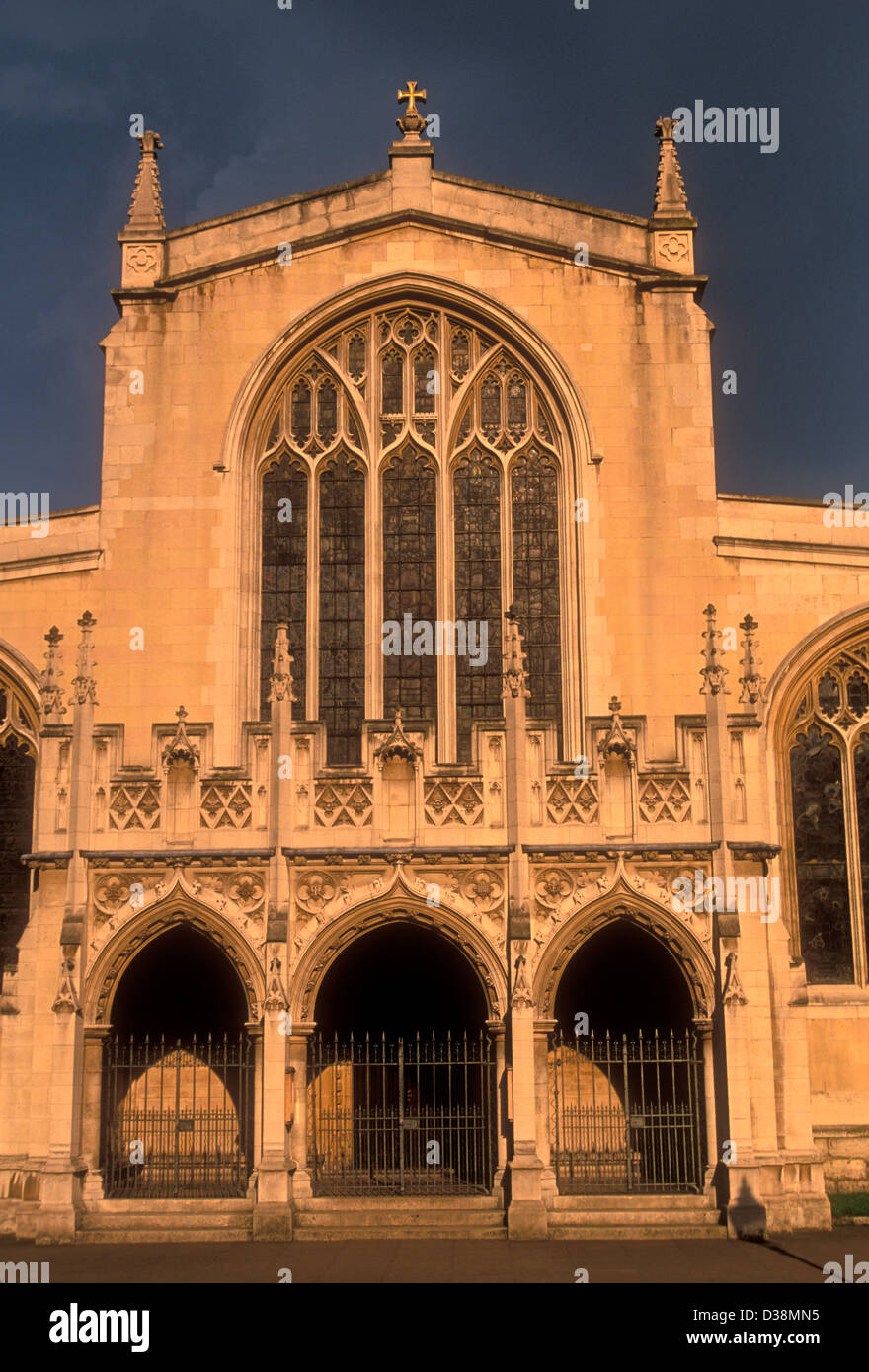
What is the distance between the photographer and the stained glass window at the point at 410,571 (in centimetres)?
2333

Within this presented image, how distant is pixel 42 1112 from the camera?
745 inches

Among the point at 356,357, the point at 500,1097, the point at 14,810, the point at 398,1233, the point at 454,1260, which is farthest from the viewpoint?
the point at 356,357

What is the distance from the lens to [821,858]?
22.6 metres

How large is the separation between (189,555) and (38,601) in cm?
238

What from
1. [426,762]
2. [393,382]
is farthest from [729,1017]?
[393,382]

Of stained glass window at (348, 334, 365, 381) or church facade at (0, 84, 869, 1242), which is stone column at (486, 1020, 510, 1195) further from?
stained glass window at (348, 334, 365, 381)

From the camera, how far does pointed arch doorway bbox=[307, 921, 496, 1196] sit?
19.5 meters

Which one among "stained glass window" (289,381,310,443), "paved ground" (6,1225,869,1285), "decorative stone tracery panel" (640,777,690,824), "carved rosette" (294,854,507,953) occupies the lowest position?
"paved ground" (6,1225,869,1285)

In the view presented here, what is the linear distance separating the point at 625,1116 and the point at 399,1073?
2949 millimetres

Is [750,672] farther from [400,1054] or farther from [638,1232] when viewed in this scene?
[638,1232]

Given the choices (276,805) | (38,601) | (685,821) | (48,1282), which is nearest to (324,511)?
(38,601)

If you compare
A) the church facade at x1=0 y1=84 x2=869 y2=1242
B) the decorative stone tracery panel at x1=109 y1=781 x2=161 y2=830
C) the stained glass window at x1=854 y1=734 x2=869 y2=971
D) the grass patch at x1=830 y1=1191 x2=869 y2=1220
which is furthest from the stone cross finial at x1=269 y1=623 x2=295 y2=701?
the grass patch at x1=830 y1=1191 x2=869 y2=1220

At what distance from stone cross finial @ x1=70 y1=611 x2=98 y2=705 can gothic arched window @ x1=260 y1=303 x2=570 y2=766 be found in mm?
3563
